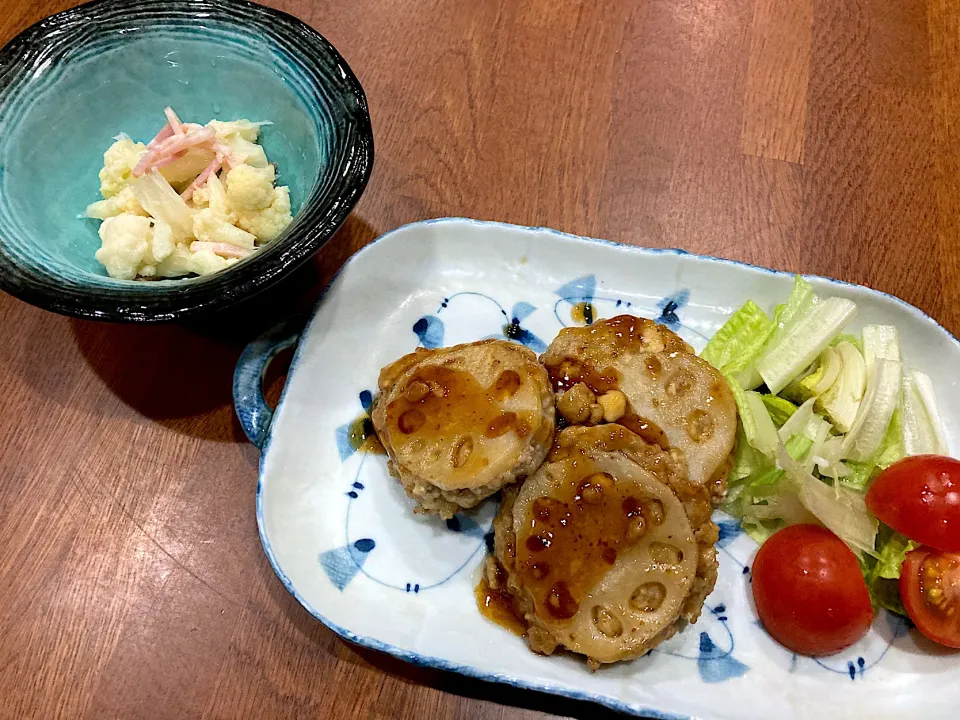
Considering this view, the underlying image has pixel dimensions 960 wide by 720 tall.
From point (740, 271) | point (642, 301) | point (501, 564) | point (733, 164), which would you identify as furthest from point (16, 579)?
point (733, 164)

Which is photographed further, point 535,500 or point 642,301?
point 642,301

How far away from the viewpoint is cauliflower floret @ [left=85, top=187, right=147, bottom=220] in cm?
242

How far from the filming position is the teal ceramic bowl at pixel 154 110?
7.11ft

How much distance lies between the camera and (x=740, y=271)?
2.71 meters

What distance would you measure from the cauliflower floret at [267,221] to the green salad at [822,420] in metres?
1.75

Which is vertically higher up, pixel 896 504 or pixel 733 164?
pixel 733 164

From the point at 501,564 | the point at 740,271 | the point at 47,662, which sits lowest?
the point at 47,662

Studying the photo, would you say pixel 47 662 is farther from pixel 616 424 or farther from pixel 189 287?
pixel 616 424

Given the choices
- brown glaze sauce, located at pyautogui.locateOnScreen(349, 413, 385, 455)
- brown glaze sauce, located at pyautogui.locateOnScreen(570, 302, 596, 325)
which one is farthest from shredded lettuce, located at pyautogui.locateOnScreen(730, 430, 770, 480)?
brown glaze sauce, located at pyautogui.locateOnScreen(349, 413, 385, 455)

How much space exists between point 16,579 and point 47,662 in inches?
12.8

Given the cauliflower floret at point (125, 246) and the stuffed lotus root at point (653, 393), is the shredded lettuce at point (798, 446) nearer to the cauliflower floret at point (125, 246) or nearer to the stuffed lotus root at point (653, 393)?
the stuffed lotus root at point (653, 393)

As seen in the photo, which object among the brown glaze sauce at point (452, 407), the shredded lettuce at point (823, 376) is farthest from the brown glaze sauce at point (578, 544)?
the shredded lettuce at point (823, 376)

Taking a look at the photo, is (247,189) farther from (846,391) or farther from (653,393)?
(846,391)

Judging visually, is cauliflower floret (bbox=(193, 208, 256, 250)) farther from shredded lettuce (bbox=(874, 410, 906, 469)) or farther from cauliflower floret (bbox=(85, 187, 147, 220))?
shredded lettuce (bbox=(874, 410, 906, 469))
